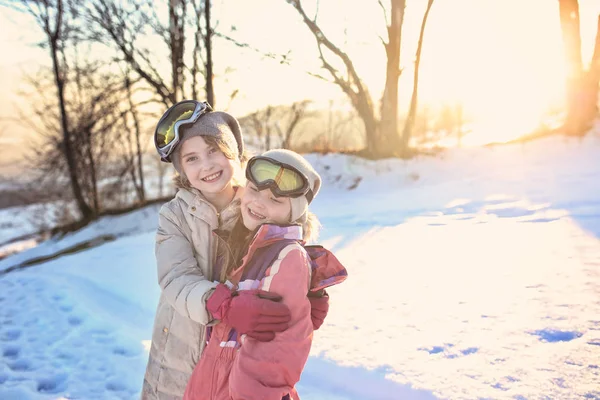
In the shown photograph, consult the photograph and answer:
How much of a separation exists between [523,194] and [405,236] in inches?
93.9

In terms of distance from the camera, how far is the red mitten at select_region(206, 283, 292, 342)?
1.21 metres

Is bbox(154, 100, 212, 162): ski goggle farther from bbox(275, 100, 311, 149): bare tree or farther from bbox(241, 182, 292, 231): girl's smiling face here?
bbox(275, 100, 311, 149): bare tree

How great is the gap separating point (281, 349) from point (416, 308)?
2.11 metres

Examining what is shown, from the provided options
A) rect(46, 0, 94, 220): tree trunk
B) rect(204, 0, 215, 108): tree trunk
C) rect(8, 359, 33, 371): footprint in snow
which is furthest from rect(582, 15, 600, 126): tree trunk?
rect(46, 0, 94, 220): tree trunk

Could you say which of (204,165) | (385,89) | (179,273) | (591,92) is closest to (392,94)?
(385,89)

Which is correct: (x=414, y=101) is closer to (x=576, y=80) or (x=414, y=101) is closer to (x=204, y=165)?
(x=576, y=80)

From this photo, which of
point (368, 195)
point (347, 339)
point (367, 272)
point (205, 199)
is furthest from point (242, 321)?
point (368, 195)

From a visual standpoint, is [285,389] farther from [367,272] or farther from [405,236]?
[405,236]

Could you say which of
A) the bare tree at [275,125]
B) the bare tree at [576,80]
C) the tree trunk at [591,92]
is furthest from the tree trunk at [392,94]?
the bare tree at [275,125]

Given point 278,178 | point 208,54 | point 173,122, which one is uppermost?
point 208,54

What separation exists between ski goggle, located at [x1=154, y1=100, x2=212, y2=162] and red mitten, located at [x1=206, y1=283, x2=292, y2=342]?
648 mm

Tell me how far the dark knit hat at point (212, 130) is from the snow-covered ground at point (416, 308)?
1548 millimetres

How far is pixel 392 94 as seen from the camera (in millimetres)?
9133

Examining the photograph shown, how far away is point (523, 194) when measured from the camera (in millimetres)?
6074
